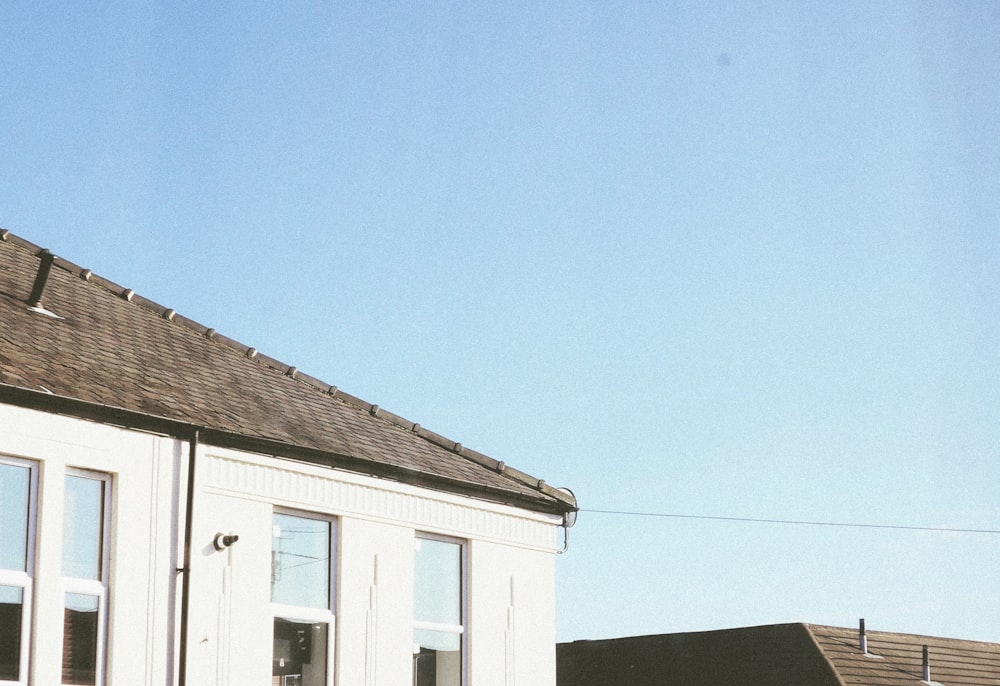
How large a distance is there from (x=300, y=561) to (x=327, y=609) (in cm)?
57

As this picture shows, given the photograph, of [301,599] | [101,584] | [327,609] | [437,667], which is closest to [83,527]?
[101,584]

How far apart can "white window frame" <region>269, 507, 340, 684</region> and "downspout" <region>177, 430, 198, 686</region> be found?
1.04 meters

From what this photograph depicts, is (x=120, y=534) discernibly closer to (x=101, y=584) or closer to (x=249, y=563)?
(x=101, y=584)

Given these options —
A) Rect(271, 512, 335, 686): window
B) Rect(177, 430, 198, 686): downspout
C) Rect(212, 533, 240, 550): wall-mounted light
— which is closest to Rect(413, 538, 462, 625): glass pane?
Rect(271, 512, 335, 686): window

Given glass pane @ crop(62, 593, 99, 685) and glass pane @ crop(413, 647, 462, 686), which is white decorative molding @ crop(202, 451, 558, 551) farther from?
glass pane @ crop(62, 593, 99, 685)

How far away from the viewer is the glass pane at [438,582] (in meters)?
14.3

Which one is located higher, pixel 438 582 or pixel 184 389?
pixel 184 389

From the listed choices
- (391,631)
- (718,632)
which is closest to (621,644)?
(718,632)

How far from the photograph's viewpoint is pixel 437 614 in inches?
567

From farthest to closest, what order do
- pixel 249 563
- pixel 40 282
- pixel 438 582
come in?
pixel 438 582
pixel 40 282
pixel 249 563

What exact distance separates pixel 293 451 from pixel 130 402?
1742 mm

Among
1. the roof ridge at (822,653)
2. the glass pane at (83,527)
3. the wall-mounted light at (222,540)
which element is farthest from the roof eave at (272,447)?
the roof ridge at (822,653)

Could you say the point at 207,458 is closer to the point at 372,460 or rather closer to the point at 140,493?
the point at 140,493

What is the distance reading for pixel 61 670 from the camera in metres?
10.9
